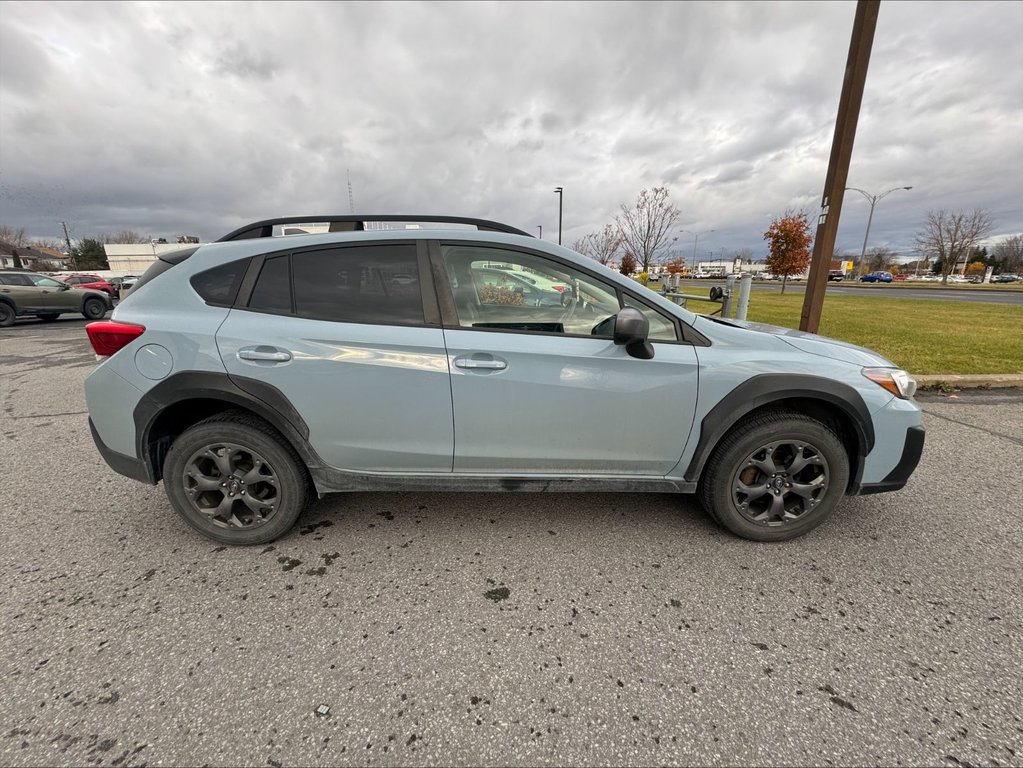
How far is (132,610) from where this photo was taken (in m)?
2.15

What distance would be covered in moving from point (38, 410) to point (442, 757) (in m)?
6.23

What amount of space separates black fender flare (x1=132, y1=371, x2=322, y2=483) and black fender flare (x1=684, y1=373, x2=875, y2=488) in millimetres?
2161

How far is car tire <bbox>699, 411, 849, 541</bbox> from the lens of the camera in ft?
8.32

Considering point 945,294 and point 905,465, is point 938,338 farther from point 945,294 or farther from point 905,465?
point 945,294

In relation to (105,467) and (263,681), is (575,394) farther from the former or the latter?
(105,467)

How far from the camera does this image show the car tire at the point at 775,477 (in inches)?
99.9

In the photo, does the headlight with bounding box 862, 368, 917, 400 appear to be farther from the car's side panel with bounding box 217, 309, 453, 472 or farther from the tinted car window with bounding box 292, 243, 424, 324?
the tinted car window with bounding box 292, 243, 424, 324

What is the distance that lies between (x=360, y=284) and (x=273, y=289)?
464 millimetres

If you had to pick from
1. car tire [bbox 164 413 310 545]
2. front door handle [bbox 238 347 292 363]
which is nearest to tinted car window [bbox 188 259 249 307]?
front door handle [bbox 238 347 292 363]

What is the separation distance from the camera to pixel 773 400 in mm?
2479

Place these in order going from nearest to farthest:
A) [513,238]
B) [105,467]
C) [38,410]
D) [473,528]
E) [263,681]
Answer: [263,681]
[513,238]
[473,528]
[105,467]
[38,410]

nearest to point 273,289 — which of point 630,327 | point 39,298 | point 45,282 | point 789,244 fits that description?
point 630,327

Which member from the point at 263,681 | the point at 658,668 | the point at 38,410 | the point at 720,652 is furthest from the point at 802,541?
the point at 38,410

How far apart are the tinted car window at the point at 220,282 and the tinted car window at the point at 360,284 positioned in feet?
1.01
